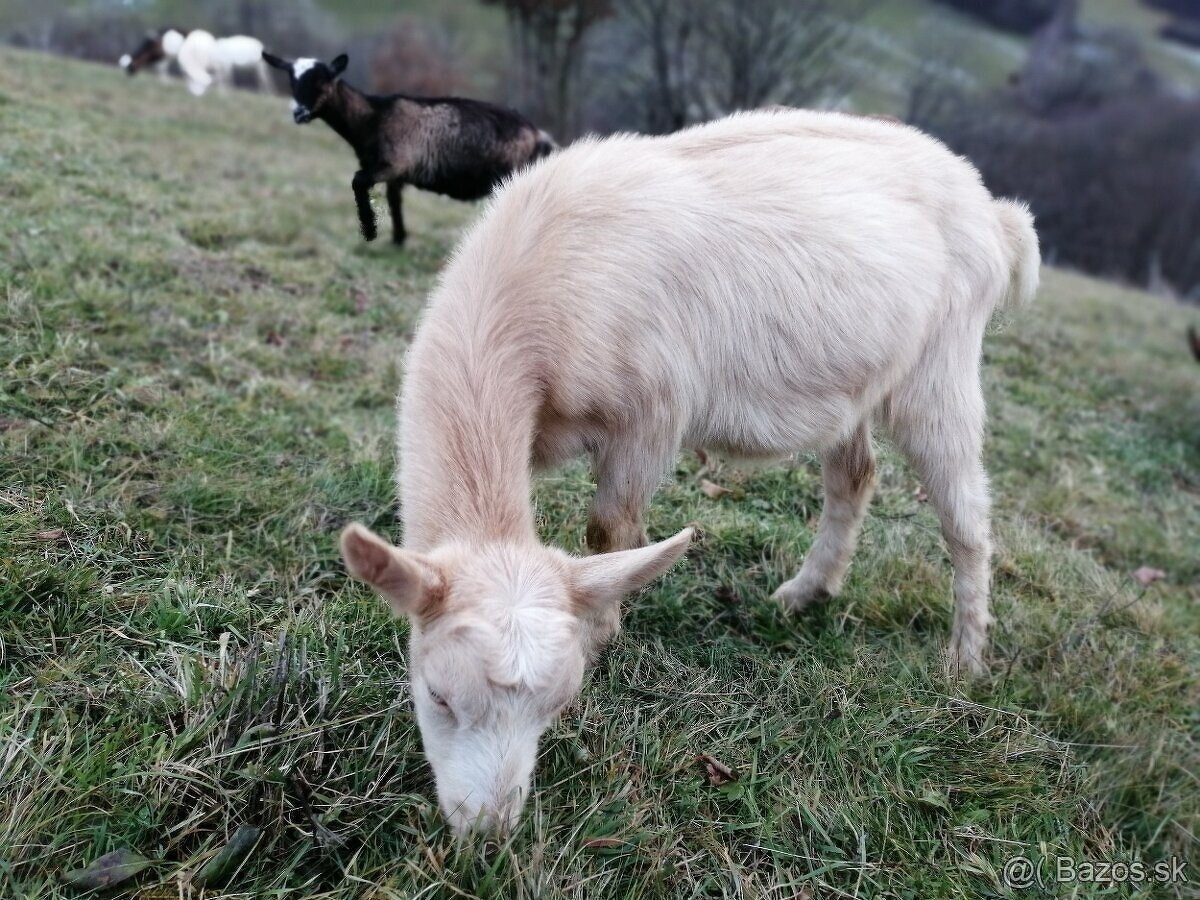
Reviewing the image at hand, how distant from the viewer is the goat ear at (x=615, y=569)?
2.15 meters

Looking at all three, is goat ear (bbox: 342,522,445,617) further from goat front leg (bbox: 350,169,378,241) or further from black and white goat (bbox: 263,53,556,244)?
black and white goat (bbox: 263,53,556,244)

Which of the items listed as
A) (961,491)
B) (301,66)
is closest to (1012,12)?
(301,66)

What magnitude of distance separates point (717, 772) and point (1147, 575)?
3.46m

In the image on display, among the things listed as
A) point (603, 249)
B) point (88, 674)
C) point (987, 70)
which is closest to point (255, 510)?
point (88, 674)

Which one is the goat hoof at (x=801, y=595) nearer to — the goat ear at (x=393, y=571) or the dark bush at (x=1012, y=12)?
the goat ear at (x=393, y=571)

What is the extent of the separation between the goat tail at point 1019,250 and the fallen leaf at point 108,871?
3840 millimetres

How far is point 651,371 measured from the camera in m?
2.66

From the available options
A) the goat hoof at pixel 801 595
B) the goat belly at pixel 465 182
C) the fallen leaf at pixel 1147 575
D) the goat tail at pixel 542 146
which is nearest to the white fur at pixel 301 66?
the goat belly at pixel 465 182

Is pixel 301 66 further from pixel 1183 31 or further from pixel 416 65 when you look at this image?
pixel 1183 31

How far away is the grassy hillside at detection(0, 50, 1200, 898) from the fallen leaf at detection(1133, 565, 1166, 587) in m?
0.08

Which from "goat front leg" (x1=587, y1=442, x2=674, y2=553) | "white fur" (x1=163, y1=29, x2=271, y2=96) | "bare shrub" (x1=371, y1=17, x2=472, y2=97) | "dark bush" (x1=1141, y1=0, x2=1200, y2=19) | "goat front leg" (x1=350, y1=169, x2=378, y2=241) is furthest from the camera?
"dark bush" (x1=1141, y1=0, x2=1200, y2=19)

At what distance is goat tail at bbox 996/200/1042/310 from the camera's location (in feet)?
11.6

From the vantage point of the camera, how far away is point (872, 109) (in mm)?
25469

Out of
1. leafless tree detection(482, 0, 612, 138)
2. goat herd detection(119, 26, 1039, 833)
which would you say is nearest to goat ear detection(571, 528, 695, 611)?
goat herd detection(119, 26, 1039, 833)
